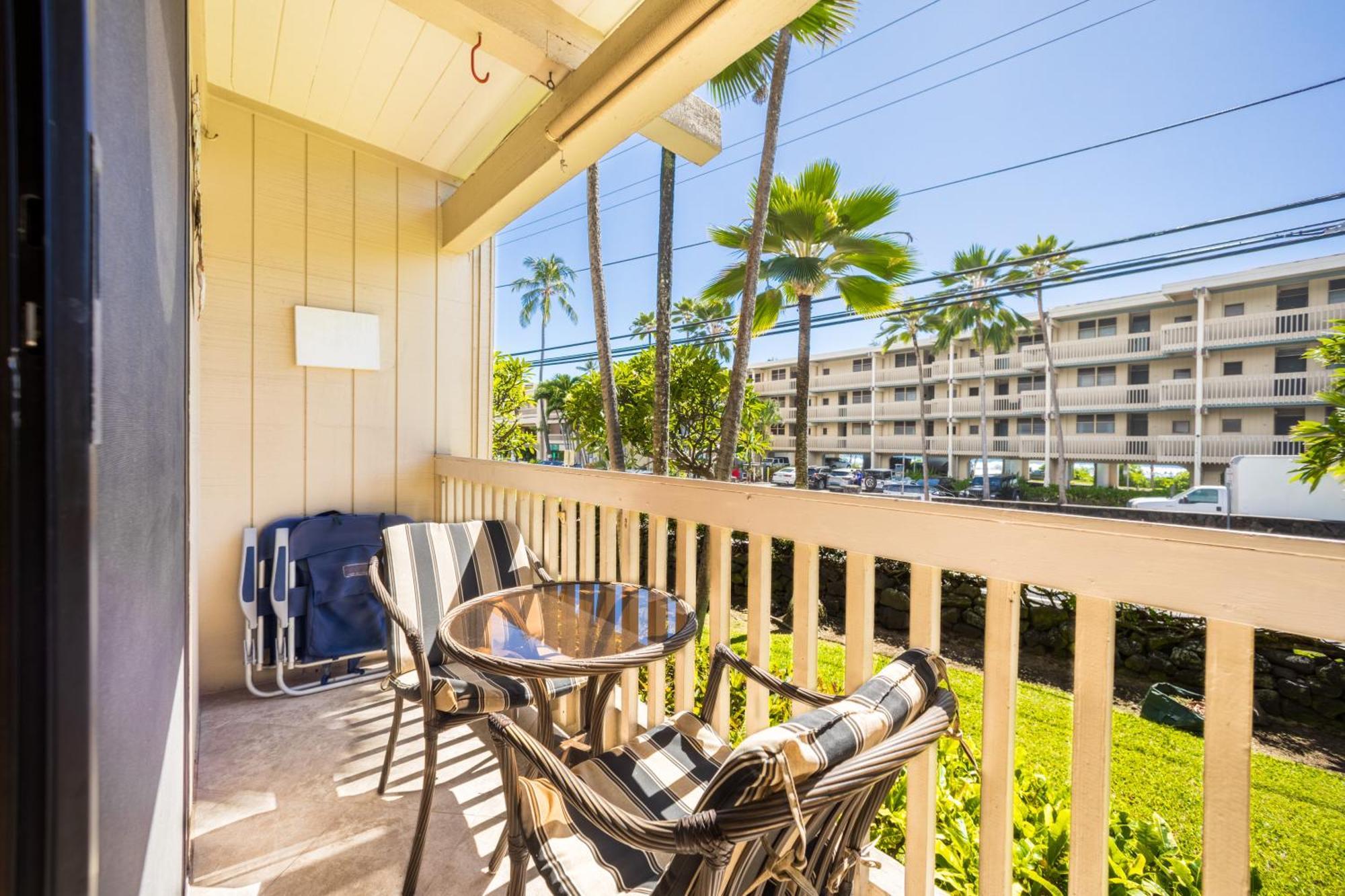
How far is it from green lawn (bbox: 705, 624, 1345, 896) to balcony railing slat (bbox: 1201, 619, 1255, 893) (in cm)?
139

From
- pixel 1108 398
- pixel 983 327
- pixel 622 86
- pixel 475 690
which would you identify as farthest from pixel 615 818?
pixel 983 327

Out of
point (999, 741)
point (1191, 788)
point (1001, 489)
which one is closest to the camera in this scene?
point (999, 741)

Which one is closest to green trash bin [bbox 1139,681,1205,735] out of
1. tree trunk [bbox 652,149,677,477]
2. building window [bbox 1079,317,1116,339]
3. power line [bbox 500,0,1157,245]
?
tree trunk [bbox 652,149,677,477]

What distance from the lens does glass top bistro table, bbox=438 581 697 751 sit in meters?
1.40

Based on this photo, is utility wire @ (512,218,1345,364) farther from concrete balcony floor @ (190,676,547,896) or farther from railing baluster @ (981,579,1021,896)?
concrete balcony floor @ (190,676,547,896)

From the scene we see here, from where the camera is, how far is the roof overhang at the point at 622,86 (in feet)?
5.24

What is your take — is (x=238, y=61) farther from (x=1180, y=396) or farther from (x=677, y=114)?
(x=1180, y=396)

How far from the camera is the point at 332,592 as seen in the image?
109 inches

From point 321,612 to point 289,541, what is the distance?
39cm

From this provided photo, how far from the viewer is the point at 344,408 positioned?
313 cm

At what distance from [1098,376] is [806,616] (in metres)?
17.9

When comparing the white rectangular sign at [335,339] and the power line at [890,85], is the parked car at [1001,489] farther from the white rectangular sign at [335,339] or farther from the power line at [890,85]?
the white rectangular sign at [335,339]

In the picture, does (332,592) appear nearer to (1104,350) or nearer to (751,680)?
(751,680)

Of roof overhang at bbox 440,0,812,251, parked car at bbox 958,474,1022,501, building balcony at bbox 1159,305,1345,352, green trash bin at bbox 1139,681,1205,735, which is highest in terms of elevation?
building balcony at bbox 1159,305,1345,352
